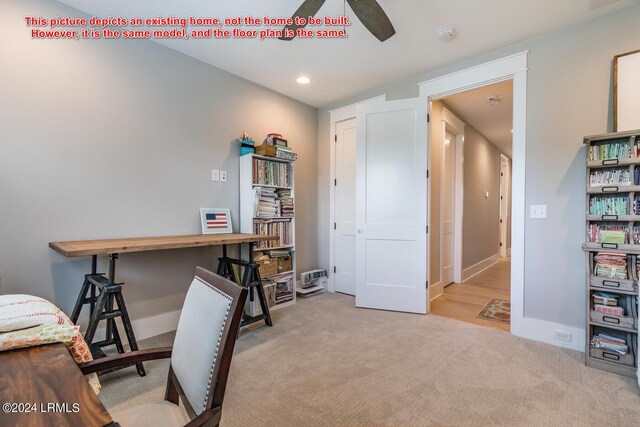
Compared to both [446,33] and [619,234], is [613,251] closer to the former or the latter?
[619,234]

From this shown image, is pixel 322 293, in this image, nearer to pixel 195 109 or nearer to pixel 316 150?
pixel 316 150

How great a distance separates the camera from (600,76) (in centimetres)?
226

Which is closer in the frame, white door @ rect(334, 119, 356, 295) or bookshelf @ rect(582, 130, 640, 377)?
bookshelf @ rect(582, 130, 640, 377)

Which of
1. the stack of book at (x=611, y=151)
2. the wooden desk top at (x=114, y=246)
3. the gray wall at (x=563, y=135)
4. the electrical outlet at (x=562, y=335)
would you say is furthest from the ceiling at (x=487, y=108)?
the wooden desk top at (x=114, y=246)

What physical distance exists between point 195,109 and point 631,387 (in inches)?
155

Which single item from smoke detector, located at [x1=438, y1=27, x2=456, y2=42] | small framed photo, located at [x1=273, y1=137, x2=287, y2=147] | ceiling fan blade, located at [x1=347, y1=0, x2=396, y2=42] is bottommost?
small framed photo, located at [x1=273, y1=137, x2=287, y2=147]

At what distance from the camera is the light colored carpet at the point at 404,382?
1590mm

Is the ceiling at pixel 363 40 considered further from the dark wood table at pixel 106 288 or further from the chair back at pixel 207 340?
the chair back at pixel 207 340

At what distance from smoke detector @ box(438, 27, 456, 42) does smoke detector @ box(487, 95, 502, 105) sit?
1620 mm

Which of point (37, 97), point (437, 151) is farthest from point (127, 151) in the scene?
point (437, 151)

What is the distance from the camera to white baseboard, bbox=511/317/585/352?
7.70ft

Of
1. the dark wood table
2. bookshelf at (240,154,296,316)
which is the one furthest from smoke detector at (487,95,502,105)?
the dark wood table

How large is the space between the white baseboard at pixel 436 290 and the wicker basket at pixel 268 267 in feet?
6.37

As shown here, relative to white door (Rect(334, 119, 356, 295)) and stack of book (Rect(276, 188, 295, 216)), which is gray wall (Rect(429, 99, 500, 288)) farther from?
stack of book (Rect(276, 188, 295, 216))
